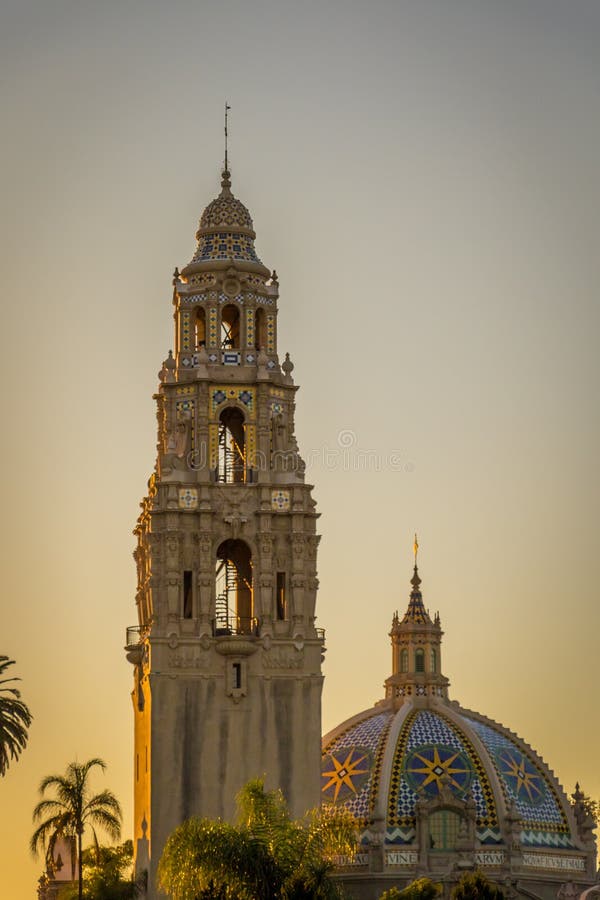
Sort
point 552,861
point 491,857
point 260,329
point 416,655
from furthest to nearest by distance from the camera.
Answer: point 416,655
point 552,861
point 491,857
point 260,329

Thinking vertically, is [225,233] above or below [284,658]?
above

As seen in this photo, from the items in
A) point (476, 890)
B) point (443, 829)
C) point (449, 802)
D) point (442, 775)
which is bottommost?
point (476, 890)

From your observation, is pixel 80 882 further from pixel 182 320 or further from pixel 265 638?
pixel 182 320

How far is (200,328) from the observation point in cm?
10775

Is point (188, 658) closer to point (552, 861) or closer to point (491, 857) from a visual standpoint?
point (491, 857)

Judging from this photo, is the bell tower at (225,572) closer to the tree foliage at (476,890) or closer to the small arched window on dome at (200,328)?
the small arched window on dome at (200,328)

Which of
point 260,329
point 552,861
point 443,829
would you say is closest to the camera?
point 260,329

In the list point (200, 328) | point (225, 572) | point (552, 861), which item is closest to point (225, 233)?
point (200, 328)

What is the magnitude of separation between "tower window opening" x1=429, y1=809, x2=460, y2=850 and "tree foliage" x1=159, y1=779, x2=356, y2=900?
3674 cm

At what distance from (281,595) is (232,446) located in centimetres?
537

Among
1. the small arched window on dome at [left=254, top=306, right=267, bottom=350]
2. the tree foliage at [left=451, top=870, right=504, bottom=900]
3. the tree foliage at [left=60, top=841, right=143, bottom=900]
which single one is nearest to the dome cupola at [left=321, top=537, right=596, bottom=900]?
the tree foliage at [left=60, top=841, right=143, bottom=900]

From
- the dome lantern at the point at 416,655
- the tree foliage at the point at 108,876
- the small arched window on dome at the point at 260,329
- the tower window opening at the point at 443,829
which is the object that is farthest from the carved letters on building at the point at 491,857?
the small arched window on dome at the point at 260,329

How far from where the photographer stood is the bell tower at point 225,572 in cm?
10156

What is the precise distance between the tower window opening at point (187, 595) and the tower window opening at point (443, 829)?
2227cm
